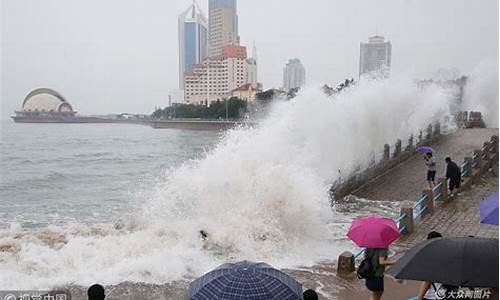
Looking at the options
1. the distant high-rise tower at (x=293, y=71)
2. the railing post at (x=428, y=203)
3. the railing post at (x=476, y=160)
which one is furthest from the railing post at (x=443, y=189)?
the distant high-rise tower at (x=293, y=71)

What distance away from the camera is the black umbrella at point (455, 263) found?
3250 millimetres

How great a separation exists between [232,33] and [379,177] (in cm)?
13726

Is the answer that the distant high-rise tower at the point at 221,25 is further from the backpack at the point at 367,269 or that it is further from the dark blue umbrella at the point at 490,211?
the dark blue umbrella at the point at 490,211

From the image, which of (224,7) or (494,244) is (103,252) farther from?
(224,7)

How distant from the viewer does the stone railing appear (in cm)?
725

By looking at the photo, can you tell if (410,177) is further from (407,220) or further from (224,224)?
(224,224)

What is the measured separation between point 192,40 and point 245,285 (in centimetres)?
15384

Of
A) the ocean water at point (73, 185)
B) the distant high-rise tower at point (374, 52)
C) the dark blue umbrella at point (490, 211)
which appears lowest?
the ocean water at point (73, 185)

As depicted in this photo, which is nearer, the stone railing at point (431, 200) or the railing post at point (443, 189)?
the stone railing at point (431, 200)

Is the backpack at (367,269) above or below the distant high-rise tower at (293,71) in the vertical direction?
below

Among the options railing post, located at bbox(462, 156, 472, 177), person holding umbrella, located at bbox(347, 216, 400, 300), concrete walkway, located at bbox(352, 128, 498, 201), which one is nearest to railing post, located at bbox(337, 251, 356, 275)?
person holding umbrella, located at bbox(347, 216, 400, 300)

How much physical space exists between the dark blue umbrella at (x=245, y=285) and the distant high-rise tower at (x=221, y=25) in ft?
468

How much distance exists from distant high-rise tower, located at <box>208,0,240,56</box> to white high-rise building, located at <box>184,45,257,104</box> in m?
22.5

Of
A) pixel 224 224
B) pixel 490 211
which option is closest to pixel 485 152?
pixel 224 224
